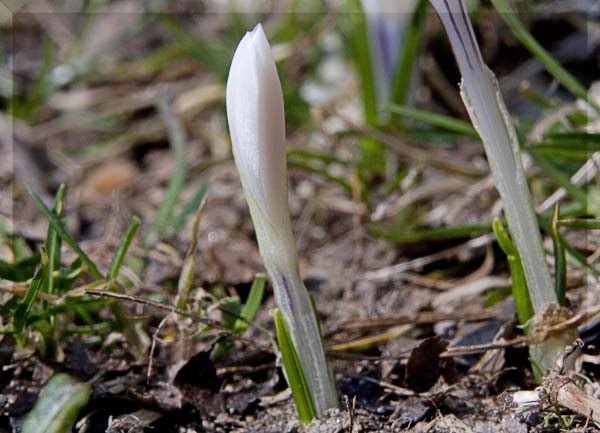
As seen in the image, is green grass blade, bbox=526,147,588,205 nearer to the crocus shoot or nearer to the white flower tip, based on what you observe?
the crocus shoot

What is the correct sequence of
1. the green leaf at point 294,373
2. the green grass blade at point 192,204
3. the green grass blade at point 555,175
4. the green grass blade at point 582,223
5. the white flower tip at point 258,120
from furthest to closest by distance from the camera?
the green grass blade at point 192,204 → the green grass blade at point 555,175 → the green grass blade at point 582,223 → the green leaf at point 294,373 → the white flower tip at point 258,120

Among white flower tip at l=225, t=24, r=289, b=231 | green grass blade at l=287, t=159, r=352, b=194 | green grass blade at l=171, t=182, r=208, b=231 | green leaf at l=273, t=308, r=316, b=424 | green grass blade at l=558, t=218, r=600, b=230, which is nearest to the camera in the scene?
white flower tip at l=225, t=24, r=289, b=231

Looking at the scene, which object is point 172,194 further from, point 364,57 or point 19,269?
point 364,57

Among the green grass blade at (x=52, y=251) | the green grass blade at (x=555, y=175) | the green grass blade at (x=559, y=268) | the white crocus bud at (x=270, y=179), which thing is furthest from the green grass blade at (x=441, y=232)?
the green grass blade at (x=52, y=251)

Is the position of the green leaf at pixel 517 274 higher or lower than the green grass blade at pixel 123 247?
lower

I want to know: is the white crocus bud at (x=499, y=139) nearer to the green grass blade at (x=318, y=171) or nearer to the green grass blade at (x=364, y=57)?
the green grass blade at (x=318, y=171)

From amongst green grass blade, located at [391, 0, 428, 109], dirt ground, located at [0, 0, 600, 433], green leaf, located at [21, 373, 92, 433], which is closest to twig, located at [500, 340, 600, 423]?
dirt ground, located at [0, 0, 600, 433]

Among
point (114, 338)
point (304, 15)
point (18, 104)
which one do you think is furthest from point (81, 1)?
point (114, 338)

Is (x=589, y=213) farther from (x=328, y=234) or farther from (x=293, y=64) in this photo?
(x=293, y=64)

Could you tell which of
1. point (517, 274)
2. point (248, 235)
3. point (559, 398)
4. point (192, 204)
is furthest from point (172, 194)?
point (559, 398)
